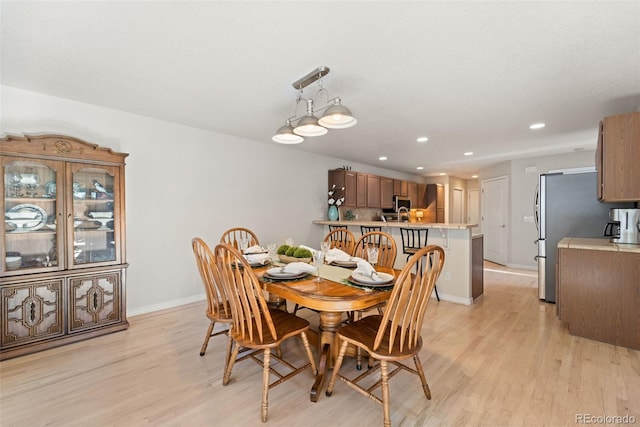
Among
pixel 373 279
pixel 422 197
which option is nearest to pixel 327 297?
pixel 373 279

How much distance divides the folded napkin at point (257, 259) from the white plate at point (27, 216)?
6.20 ft

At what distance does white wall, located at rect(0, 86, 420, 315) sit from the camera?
9.52 feet

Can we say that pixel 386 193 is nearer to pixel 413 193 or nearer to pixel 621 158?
pixel 413 193

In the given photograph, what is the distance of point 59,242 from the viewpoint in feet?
8.57

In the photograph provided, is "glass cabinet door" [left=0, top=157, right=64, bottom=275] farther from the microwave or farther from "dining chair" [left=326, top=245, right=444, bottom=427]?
the microwave

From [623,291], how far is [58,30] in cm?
478

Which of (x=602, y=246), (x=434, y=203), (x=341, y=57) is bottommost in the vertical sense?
(x=602, y=246)

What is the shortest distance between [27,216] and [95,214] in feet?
1.56

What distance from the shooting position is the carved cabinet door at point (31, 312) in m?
2.36

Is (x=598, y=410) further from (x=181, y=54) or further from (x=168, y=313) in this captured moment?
(x=168, y=313)

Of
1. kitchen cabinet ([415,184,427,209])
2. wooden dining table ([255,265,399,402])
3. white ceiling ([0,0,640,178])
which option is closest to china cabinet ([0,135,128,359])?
white ceiling ([0,0,640,178])

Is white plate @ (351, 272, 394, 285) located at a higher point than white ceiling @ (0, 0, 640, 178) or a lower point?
lower

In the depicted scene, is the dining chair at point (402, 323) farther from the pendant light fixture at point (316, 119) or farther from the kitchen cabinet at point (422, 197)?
the kitchen cabinet at point (422, 197)

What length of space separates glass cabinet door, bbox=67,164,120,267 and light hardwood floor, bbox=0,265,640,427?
2.72 feet
